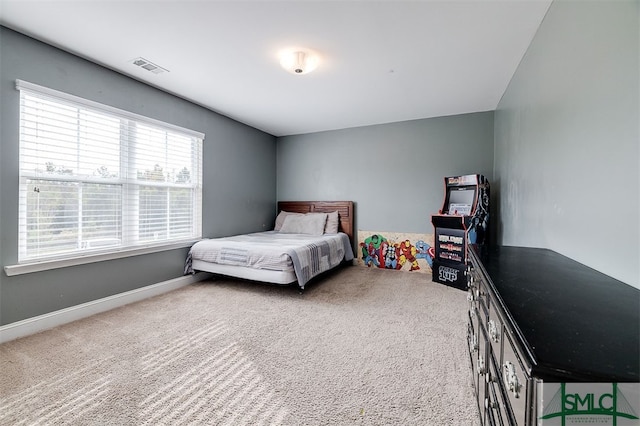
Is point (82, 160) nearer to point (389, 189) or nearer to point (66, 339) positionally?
point (66, 339)

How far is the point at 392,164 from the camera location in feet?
14.8

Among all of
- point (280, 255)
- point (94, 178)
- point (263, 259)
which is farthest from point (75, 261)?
point (280, 255)

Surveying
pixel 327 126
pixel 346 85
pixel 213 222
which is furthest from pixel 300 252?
pixel 327 126

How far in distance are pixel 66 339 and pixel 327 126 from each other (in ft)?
13.9

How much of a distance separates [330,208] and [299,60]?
285 cm

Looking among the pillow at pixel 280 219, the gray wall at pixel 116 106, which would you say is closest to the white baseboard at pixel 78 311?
the gray wall at pixel 116 106

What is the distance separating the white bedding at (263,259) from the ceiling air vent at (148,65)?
2039 millimetres

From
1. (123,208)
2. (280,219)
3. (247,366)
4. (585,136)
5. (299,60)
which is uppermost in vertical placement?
Answer: (299,60)

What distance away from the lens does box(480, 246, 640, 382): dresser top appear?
51 centimetres

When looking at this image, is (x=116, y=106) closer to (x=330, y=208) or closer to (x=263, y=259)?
(x=263, y=259)

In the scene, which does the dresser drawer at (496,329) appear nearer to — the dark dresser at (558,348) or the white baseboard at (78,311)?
the dark dresser at (558,348)

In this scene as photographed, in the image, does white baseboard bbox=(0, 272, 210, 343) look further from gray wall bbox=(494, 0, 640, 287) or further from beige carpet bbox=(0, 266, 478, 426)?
gray wall bbox=(494, 0, 640, 287)

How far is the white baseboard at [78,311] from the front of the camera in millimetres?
2160

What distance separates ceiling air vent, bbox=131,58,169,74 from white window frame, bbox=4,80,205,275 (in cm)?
53
